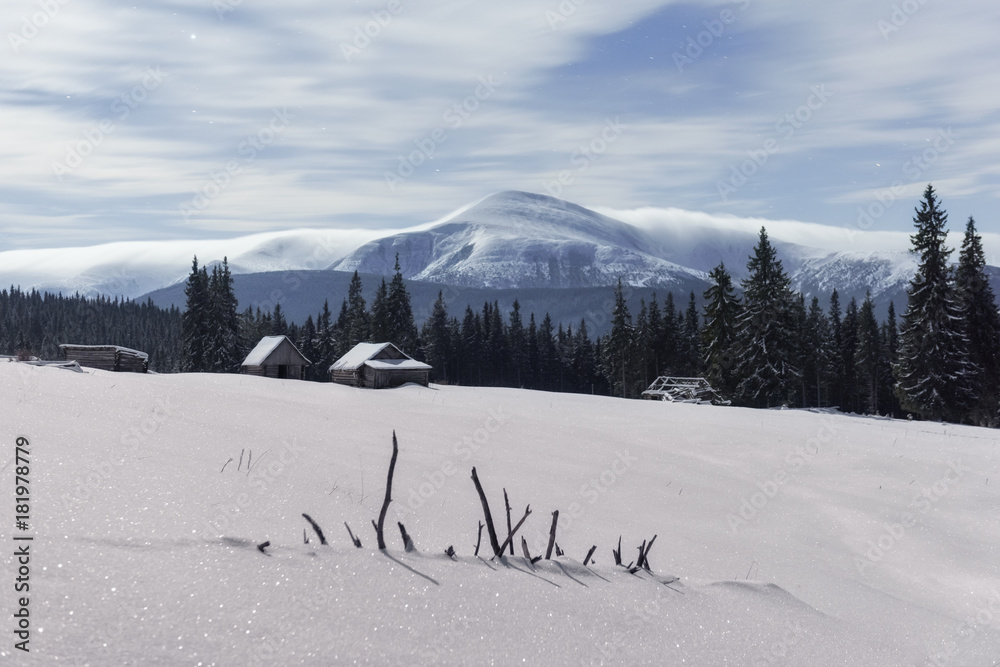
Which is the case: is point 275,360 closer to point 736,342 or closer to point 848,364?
point 736,342

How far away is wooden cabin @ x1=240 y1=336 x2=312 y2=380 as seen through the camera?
49812 millimetres

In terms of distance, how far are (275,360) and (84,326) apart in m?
140

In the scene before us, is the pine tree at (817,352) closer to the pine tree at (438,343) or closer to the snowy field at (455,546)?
the pine tree at (438,343)

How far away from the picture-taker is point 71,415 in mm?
10289

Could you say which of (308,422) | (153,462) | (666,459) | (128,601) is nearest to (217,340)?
(308,422)

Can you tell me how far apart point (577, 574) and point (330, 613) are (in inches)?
106

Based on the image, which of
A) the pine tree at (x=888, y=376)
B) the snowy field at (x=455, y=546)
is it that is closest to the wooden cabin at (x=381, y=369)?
the snowy field at (x=455, y=546)

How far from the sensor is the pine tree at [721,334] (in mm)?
52562

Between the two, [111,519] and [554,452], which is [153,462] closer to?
[111,519]

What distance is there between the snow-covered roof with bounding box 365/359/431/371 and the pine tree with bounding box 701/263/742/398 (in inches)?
903

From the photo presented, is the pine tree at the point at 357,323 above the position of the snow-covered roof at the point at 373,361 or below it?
above

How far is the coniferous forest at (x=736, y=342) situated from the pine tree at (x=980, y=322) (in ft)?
0.26

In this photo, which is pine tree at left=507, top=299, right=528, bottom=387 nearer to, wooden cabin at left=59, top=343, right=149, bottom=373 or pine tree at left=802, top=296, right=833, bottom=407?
pine tree at left=802, top=296, right=833, bottom=407

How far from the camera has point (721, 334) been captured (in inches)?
2143
